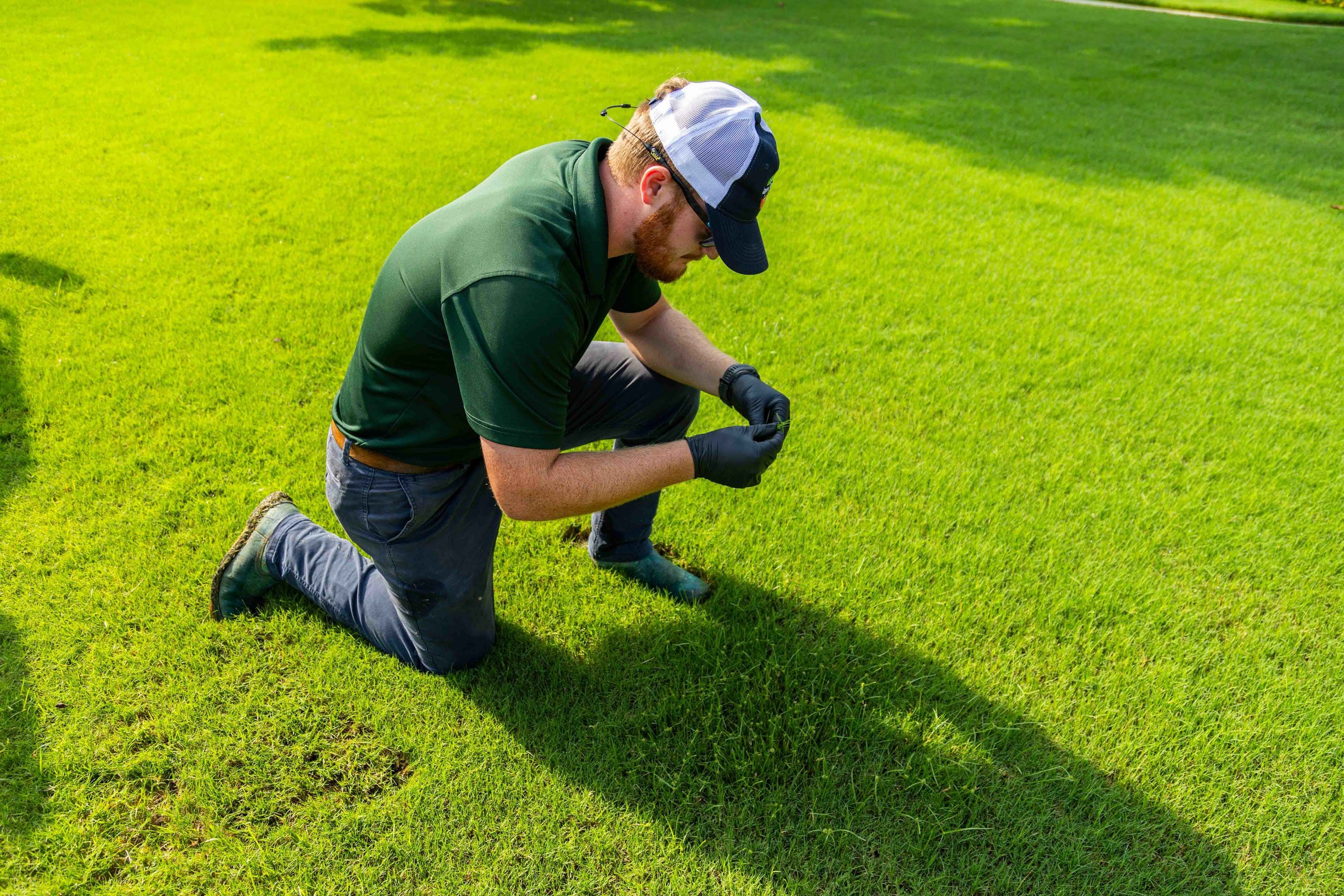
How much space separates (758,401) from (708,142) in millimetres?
958

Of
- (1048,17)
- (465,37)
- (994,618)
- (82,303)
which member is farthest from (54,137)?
(1048,17)

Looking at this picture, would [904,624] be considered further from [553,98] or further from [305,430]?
[553,98]

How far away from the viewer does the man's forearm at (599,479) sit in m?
2.16

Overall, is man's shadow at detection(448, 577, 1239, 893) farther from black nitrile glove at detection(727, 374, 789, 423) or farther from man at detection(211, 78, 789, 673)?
black nitrile glove at detection(727, 374, 789, 423)

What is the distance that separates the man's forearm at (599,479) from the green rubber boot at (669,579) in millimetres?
681

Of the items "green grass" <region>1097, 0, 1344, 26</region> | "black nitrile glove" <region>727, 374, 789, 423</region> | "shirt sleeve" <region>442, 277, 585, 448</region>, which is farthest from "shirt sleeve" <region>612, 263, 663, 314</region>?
"green grass" <region>1097, 0, 1344, 26</region>

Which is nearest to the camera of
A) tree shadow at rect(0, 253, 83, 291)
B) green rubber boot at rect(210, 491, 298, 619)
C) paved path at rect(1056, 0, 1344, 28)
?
green rubber boot at rect(210, 491, 298, 619)

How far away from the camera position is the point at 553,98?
912 cm

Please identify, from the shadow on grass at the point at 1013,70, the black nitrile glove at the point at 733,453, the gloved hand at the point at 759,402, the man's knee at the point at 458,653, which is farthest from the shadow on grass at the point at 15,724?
the shadow on grass at the point at 1013,70

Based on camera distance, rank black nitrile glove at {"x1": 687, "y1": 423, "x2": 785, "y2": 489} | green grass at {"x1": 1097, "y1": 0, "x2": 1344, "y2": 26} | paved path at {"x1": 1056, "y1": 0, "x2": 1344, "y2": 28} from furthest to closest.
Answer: green grass at {"x1": 1097, "y1": 0, "x2": 1344, "y2": 26}
paved path at {"x1": 1056, "y1": 0, "x2": 1344, "y2": 28}
black nitrile glove at {"x1": 687, "y1": 423, "x2": 785, "y2": 489}

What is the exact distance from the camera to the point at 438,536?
2529mm

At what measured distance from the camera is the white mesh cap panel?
2.08 meters

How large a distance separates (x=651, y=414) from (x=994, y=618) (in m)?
1.55

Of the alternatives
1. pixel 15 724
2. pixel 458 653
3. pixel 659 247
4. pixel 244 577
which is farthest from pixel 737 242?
pixel 15 724
